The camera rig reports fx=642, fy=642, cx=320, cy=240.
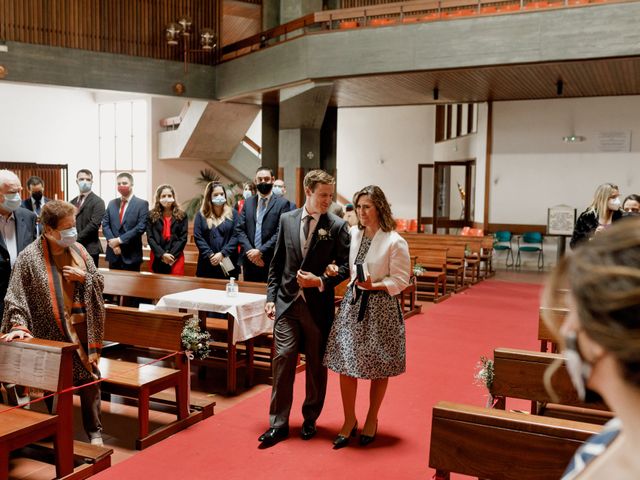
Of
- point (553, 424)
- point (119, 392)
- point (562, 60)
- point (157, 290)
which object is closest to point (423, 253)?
point (562, 60)

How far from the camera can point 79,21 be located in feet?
40.3

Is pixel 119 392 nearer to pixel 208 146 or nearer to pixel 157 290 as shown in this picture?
pixel 157 290

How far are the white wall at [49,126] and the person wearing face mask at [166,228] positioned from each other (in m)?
10.2

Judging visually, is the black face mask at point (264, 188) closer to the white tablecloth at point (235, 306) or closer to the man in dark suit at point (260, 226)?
the man in dark suit at point (260, 226)

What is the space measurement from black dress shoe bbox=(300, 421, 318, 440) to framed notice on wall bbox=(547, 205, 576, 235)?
999 cm

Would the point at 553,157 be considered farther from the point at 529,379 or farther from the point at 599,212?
the point at 529,379

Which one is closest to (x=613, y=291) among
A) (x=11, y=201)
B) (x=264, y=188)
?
(x=11, y=201)

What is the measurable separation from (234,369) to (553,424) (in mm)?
3035

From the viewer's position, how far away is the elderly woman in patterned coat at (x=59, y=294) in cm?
345

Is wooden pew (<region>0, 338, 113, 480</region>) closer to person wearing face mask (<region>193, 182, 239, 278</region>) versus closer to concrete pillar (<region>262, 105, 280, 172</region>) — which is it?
person wearing face mask (<region>193, 182, 239, 278</region>)

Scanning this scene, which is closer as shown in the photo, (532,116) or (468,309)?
(468,309)

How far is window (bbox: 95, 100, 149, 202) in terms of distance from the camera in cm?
1731

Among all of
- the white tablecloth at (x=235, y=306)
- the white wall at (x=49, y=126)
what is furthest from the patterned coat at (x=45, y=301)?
the white wall at (x=49, y=126)

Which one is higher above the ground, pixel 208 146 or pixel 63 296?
pixel 208 146
